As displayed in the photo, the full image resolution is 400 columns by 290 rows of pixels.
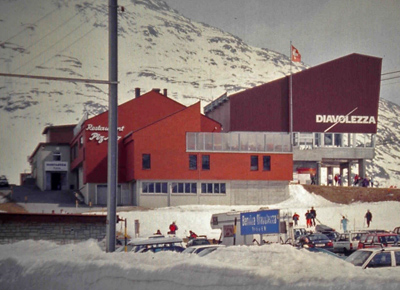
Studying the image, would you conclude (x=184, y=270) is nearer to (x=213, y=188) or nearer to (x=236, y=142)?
(x=213, y=188)

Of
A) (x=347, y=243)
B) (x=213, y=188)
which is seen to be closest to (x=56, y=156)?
(x=213, y=188)

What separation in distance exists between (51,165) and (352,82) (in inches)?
1462

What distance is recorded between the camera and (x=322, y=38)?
120 ft

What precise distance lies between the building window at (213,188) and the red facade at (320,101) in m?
12.0

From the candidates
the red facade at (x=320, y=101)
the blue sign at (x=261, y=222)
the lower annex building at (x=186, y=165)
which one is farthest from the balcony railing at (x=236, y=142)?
the blue sign at (x=261, y=222)

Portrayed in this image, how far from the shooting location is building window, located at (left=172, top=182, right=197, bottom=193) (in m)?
75.6

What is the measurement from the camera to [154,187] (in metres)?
75.4

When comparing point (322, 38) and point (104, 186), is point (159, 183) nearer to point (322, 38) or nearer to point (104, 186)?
point (104, 186)

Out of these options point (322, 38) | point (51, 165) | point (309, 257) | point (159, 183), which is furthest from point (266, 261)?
point (51, 165)

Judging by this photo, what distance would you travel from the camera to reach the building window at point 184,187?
75562 millimetres

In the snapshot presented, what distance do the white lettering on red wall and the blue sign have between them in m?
61.4

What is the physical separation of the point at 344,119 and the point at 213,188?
22.0 metres

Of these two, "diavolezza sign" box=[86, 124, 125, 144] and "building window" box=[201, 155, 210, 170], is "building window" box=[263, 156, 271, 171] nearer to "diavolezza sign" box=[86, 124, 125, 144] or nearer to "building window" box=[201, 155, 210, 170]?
"building window" box=[201, 155, 210, 170]

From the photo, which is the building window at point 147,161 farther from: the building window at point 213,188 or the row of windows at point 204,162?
the building window at point 213,188
